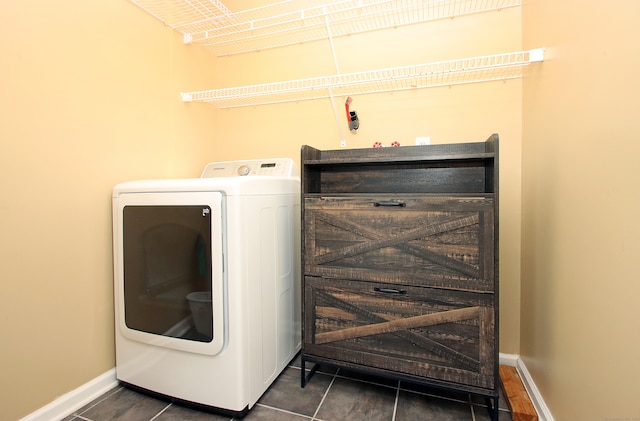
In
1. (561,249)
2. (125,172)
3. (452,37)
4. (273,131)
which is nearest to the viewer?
(561,249)

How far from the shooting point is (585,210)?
1.04m

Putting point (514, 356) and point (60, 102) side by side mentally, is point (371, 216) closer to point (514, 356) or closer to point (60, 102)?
point (514, 356)

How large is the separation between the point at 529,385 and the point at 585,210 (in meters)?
1.02

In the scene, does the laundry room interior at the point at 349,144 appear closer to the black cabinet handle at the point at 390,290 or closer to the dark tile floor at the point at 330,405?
the dark tile floor at the point at 330,405

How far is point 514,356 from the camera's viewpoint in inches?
70.8

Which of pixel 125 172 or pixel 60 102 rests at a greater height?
pixel 60 102

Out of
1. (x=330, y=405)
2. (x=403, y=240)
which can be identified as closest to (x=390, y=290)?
(x=403, y=240)

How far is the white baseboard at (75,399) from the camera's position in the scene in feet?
4.40

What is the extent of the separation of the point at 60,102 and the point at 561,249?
2.27 meters

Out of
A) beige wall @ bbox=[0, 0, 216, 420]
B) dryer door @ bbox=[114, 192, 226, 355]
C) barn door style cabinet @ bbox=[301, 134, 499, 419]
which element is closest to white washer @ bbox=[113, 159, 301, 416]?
dryer door @ bbox=[114, 192, 226, 355]

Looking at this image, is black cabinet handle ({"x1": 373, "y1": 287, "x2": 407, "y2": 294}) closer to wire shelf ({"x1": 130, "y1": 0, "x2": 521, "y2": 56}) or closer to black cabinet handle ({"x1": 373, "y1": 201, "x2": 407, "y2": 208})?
black cabinet handle ({"x1": 373, "y1": 201, "x2": 407, "y2": 208})

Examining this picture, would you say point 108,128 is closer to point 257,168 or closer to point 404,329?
point 257,168

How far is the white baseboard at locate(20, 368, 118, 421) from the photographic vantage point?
1.34m

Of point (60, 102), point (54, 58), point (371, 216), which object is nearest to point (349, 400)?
point (371, 216)
